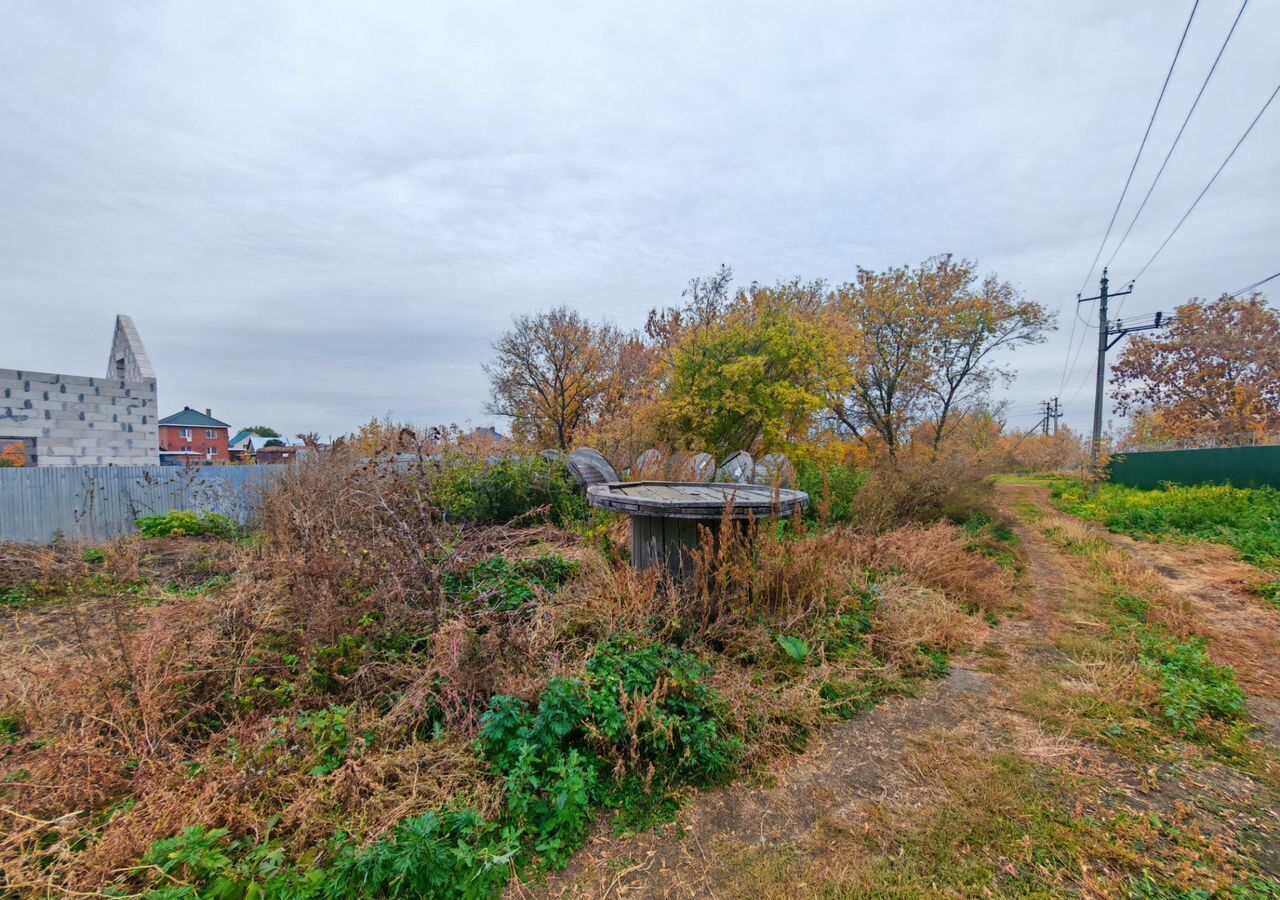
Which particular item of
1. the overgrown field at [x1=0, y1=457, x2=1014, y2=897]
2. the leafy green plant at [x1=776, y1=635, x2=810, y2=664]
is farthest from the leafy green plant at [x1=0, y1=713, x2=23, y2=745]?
the leafy green plant at [x1=776, y1=635, x2=810, y2=664]

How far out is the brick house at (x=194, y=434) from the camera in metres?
36.6

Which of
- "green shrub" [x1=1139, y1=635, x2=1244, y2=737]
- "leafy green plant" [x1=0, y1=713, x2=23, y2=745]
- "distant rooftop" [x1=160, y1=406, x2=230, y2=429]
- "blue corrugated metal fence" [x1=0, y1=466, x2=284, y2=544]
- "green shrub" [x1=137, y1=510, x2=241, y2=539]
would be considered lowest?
"green shrub" [x1=1139, y1=635, x2=1244, y2=737]

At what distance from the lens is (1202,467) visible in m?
11.2

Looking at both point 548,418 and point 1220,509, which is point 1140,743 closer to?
point 1220,509

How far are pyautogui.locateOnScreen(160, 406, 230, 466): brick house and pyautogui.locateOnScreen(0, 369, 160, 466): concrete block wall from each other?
30963 mm

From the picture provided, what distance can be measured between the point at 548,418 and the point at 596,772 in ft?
48.4

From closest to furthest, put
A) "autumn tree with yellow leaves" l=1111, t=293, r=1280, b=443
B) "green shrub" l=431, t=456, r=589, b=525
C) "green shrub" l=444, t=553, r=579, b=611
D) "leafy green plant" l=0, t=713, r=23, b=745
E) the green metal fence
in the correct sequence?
"leafy green plant" l=0, t=713, r=23, b=745 → "green shrub" l=444, t=553, r=579, b=611 → "green shrub" l=431, t=456, r=589, b=525 → the green metal fence → "autumn tree with yellow leaves" l=1111, t=293, r=1280, b=443

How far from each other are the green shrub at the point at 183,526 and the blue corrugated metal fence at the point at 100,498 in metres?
0.20

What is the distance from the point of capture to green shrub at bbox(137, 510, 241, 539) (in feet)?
23.0

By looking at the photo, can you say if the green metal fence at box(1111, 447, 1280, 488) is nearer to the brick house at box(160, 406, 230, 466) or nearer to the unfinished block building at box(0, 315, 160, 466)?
the unfinished block building at box(0, 315, 160, 466)

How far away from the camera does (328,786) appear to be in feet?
6.06

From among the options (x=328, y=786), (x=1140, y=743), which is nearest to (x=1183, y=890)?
(x=1140, y=743)

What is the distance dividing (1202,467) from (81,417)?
25.4 meters

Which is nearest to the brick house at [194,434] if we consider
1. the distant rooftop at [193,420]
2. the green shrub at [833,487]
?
the distant rooftop at [193,420]
